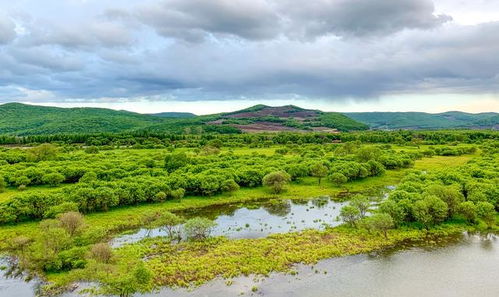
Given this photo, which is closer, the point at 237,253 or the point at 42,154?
the point at 237,253

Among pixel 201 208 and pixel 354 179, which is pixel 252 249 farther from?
pixel 354 179

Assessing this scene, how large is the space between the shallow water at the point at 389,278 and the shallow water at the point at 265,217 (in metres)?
15.4

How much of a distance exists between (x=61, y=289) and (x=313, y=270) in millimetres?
31310

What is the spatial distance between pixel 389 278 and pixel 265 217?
29.8 meters

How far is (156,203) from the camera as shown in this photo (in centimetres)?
7725

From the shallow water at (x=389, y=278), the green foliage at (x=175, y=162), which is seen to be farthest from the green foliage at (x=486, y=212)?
the green foliage at (x=175, y=162)

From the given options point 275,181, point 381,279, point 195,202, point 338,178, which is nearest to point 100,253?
point 381,279

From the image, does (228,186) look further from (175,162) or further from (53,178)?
(53,178)

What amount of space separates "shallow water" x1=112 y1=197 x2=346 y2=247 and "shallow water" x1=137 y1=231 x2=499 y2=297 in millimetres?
15357

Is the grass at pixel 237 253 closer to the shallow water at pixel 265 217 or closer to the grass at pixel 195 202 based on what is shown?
the shallow water at pixel 265 217

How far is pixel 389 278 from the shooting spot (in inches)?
1747

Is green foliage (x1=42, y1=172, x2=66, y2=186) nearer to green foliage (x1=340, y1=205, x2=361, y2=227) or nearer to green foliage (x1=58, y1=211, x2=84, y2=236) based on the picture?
green foliage (x1=58, y1=211, x2=84, y2=236)

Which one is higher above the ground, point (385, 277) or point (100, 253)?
point (100, 253)

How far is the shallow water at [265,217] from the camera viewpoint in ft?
199
